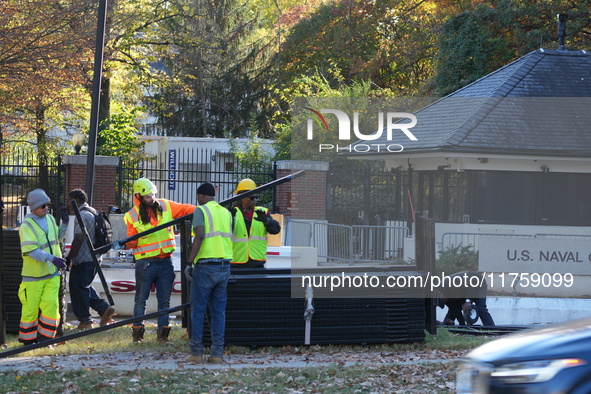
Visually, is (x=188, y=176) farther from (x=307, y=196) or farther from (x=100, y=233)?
(x=100, y=233)

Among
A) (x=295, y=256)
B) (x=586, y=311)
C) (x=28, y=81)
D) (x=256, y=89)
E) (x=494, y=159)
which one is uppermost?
(x=256, y=89)

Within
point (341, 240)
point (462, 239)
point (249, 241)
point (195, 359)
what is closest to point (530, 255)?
point (462, 239)

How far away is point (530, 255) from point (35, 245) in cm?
1175

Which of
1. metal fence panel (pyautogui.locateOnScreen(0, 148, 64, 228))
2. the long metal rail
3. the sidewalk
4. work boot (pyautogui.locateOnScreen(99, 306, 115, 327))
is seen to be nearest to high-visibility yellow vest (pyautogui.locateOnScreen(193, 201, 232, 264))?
the long metal rail

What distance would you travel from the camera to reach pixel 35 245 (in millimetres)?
9320

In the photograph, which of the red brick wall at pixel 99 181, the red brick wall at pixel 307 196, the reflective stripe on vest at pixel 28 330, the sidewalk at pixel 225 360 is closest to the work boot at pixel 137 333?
the sidewalk at pixel 225 360

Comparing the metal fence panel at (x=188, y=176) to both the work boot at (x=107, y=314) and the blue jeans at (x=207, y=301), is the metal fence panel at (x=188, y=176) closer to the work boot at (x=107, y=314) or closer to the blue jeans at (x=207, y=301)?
the work boot at (x=107, y=314)

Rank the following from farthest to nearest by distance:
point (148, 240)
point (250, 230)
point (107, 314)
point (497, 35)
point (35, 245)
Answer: point (497, 35) → point (107, 314) → point (250, 230) → point (148, 240) → point (35, 245)

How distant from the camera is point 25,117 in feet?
86.9

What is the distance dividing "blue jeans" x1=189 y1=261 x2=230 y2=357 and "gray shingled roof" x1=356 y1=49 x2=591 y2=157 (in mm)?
12715

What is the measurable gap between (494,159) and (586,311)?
233 inches

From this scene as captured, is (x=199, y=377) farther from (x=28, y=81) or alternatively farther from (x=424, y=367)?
(x=28, y=81)

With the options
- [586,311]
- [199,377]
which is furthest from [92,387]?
[586,311]

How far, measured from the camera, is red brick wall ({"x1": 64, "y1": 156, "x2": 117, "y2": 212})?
20.5 m
